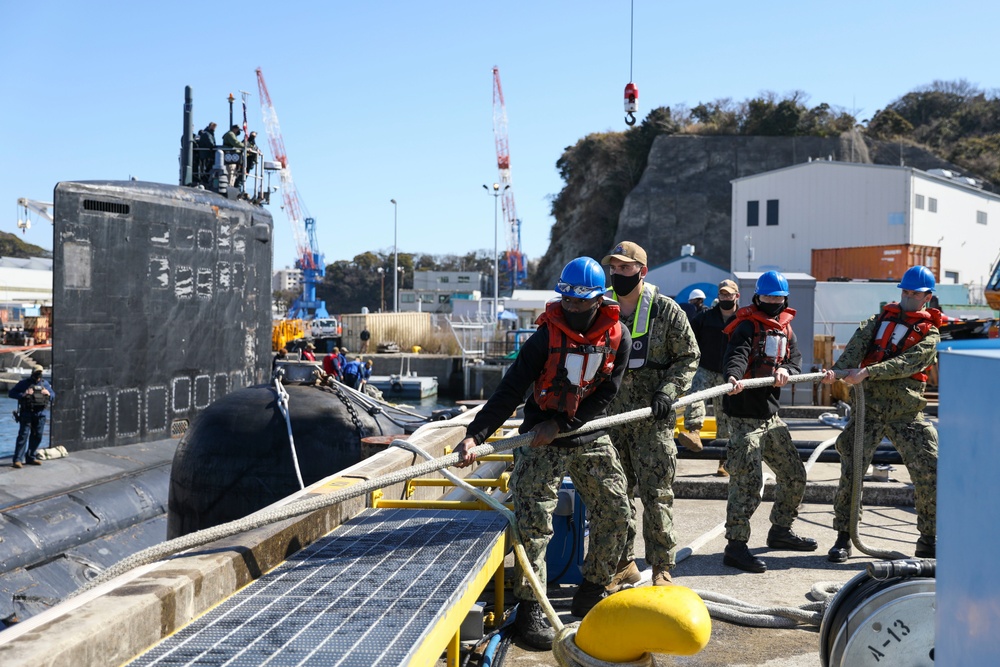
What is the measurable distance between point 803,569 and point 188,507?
5730 millimetres

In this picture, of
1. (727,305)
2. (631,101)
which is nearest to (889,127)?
(631,101)

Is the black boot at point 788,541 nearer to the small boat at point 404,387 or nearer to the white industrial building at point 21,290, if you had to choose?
the small boat at point 404,387

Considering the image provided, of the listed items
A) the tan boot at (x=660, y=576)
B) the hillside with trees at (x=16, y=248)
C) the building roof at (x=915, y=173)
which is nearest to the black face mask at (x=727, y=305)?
the tan boot at (x=660, y=576)

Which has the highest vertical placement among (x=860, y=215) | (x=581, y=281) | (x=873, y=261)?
(x=860, y=215)

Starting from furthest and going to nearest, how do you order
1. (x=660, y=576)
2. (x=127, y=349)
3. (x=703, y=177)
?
1. (x=703, y=177)
2. (x=127, y=349)
3. (x=660, y=576)

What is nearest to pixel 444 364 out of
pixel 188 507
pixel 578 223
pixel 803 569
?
pixel 578 223

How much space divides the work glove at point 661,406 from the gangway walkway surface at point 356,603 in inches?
43.8

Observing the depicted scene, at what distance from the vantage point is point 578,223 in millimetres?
73125

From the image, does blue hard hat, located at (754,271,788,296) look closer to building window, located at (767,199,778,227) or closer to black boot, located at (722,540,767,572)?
black boot, located at (722,540,767,572)

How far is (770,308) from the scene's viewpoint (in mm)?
6672

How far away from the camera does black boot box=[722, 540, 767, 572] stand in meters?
6.20

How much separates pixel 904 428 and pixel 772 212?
43.1m

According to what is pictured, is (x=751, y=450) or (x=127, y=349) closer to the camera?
(x=751, y=450)

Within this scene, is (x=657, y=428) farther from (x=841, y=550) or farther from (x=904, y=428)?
(x=904, y=428)
